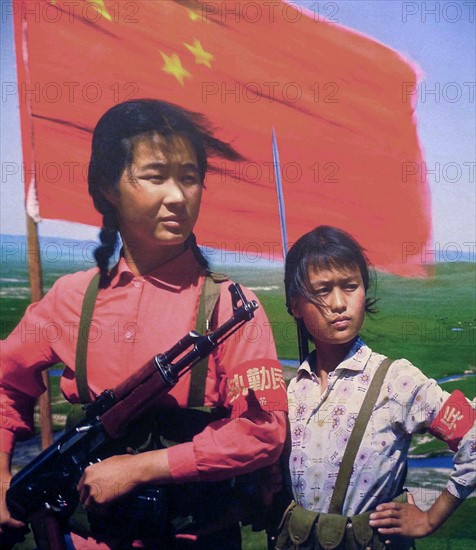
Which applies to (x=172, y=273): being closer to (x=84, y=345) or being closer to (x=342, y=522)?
(x=84, y=345)

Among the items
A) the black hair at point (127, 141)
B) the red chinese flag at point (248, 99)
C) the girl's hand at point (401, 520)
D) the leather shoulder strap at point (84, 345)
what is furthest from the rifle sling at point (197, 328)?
the girl's hand at point (401, 520)

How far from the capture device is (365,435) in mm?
2381

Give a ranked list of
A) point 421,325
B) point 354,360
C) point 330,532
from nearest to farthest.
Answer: point 330,532
point 354,360
point 421,325

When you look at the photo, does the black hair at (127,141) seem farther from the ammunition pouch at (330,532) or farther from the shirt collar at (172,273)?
the ammunition pouch at (330,532)

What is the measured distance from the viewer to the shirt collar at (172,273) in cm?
252

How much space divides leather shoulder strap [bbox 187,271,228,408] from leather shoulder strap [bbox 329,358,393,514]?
540 millimetres

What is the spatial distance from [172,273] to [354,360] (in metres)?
0.74

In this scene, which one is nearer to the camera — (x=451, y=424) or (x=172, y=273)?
(x=451, y=424)

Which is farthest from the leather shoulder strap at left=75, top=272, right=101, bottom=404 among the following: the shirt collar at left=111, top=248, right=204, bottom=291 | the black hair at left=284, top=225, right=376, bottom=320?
the black hair at left=284, top=225, right=376, bottom=320

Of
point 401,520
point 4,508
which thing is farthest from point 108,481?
point 401,520

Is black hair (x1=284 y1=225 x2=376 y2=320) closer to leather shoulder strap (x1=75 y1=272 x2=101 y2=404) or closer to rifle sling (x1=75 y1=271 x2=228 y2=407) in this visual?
rifle sling (x1=75 y1=271 x2=228 y2=407)

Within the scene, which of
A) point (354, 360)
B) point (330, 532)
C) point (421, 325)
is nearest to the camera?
point (330, 532)

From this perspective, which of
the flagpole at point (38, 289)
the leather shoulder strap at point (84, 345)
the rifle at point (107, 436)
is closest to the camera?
the rifle at point (107, 436)

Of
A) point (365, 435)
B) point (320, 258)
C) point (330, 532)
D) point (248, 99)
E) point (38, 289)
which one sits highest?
point (248, 99)
